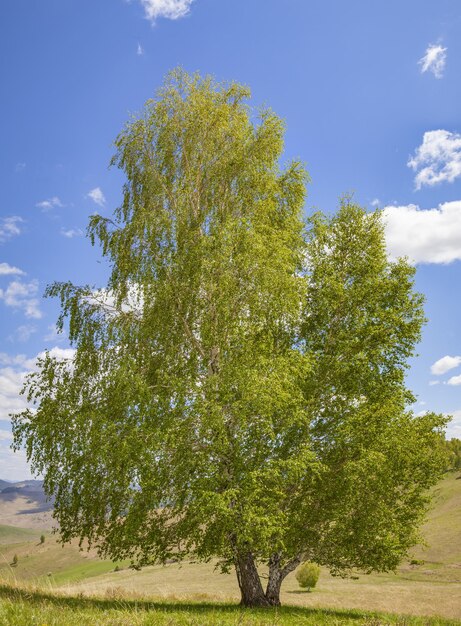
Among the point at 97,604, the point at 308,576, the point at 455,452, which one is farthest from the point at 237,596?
the point at 455,452

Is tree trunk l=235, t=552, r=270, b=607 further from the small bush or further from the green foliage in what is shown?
the green foliage

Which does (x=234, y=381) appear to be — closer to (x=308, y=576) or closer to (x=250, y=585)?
(x=250, y=585)

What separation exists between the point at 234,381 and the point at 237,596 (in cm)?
1631

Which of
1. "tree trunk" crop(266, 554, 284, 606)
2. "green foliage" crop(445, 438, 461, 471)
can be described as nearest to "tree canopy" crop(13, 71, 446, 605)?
"tree trunk" crop(266, 554, 284, 606)

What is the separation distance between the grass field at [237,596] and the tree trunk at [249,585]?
66 centimetres

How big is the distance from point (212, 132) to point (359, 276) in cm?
786

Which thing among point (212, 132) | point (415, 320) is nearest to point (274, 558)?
point (415, 320)

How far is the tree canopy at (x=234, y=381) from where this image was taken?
14055 mm

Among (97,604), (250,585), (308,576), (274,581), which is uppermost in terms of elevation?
(97,604)

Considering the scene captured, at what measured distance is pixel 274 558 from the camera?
58.3 feet

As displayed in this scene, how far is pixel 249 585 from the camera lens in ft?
54.2

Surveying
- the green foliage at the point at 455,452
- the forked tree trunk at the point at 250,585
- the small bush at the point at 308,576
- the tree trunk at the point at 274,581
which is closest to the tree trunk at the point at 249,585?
the forked tree trunk at the point at 250,585

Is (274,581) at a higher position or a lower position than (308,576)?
higher

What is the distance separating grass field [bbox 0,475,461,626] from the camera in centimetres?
936
